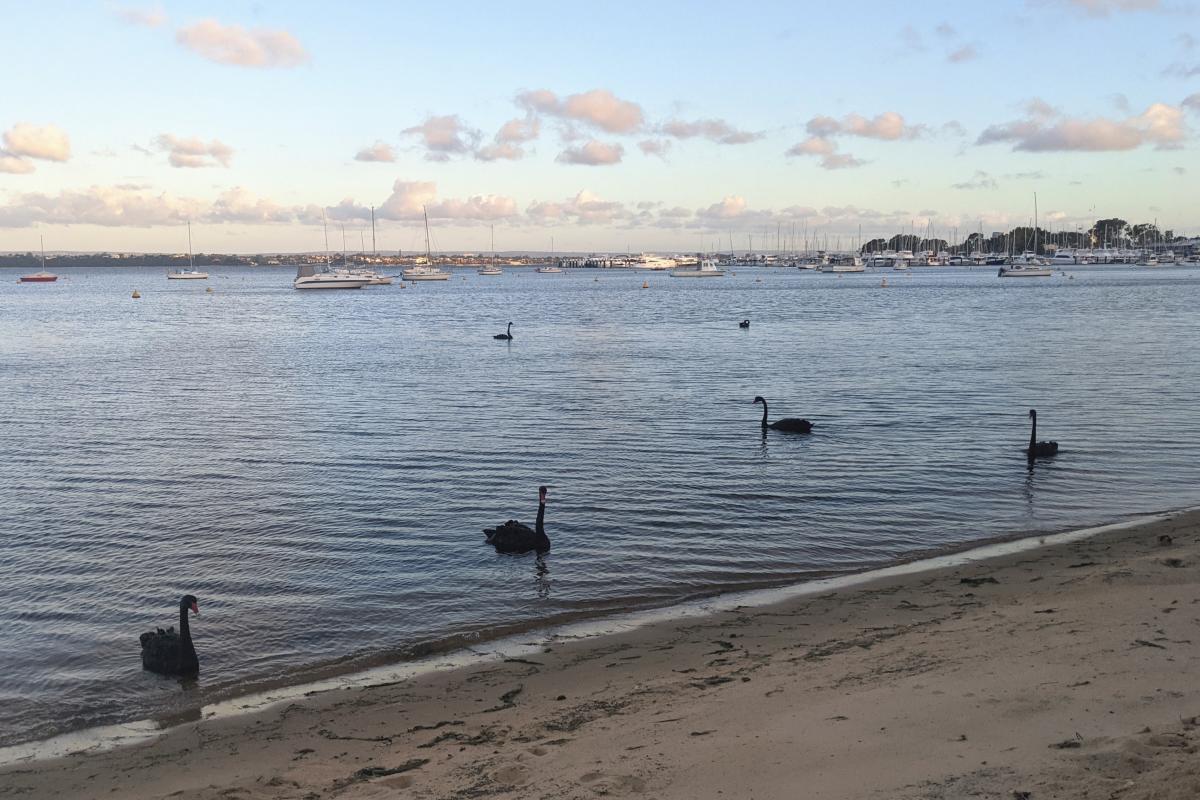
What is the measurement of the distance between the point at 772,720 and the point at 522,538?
8.01 m

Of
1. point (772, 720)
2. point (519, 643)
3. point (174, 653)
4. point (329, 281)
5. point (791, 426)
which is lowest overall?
point (519, 643)

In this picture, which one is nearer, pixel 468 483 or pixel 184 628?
pixel 184 628

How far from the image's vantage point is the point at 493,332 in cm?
6962

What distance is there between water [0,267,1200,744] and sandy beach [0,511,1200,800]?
1775mm

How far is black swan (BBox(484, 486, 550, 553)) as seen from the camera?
1694cm

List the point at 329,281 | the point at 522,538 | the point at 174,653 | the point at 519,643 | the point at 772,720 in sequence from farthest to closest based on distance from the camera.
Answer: the point at 329,281, the point at 522,538, the point at 519,643, the point at 174,653, the point at 772,720

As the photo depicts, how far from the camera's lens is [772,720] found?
9547 mm

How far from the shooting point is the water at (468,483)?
1407 centimetres

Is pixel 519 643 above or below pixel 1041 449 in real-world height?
below

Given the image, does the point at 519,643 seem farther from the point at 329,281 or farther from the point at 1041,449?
the point at 329,281

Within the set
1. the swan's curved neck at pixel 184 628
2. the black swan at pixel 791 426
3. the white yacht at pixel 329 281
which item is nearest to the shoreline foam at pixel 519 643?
the swan's curved neck at pixel 184 628

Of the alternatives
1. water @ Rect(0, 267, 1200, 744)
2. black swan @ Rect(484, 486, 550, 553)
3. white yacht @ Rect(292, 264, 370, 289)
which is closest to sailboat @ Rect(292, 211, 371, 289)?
white yacht @ Rect(292, 264, 370, 289)

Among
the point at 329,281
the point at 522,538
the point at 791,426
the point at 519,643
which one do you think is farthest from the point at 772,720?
the point at 329,281

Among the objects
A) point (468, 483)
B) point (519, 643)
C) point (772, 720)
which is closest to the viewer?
point (772, 720)
